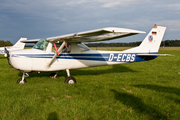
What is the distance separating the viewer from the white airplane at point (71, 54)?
6032mm

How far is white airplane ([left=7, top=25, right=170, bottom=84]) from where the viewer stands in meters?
6.03

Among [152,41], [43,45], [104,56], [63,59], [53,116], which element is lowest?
[53,116]

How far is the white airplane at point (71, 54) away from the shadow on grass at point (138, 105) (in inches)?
90.0

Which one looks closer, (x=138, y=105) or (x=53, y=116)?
(x=53, y=116)

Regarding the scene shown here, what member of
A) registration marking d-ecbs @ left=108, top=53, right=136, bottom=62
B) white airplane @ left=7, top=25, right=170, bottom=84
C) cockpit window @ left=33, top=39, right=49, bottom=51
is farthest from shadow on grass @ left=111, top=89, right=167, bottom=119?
cockpit window @ left=33, top=39, right=49, bottom=51

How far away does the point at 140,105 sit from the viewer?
4039 mm

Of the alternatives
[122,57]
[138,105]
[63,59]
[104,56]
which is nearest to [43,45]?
[63,59]

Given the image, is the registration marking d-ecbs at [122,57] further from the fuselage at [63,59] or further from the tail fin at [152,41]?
the tail fin at [152,41]

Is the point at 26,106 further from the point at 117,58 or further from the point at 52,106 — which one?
the point at 117,58

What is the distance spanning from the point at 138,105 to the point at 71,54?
13.0 ft

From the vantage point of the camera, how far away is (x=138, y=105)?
404 centimetres

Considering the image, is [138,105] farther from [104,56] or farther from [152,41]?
[152,41]

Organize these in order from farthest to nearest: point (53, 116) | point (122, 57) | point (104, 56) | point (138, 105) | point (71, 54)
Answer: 1. point (122, 57)
2. point (104, 56)
3. point (71, 54)
4. point (138, 105)
5. point (53, 116)

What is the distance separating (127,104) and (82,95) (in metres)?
1.52
